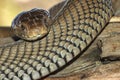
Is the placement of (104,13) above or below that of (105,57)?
above

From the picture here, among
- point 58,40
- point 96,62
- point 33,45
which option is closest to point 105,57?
point 96,62

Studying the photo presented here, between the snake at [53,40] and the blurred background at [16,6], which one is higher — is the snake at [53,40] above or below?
below

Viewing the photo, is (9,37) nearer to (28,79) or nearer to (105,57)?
A: (28,79)

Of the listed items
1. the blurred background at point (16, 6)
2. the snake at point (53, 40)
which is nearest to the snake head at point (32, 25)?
the snake at point (53, 40)

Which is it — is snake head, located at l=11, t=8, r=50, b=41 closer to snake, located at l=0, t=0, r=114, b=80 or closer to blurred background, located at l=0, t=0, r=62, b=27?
snake, located at l=0, t=0, r=114, b=80

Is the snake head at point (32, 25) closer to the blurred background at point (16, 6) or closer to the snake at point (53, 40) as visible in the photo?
the snake at point (53, 40)

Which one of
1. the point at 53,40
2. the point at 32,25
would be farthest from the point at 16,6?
the point at 53,40

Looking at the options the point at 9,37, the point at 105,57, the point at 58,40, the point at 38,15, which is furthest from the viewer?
the point at 9,37

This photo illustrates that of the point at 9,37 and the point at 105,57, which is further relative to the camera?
the point at 9,37
